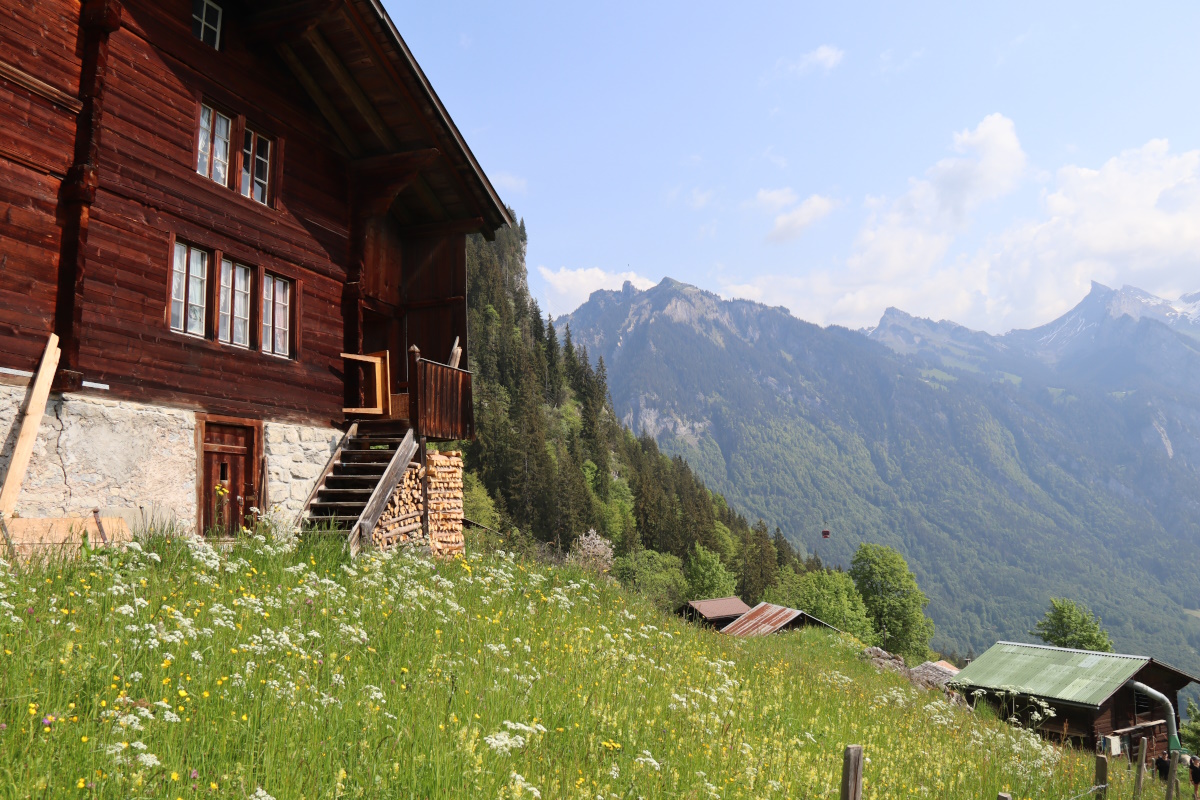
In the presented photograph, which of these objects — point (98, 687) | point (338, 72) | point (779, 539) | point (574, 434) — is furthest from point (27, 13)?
point (779, 539)

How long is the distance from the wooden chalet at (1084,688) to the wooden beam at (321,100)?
3261 cm

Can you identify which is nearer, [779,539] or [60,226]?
[60,226]

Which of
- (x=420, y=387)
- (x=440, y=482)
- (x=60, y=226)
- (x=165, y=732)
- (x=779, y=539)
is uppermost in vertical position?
(x=60, y=226)

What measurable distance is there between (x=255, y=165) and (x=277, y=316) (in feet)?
9.33

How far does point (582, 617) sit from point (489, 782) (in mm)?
5919

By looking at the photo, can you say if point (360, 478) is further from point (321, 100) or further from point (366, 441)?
point (321, 100)

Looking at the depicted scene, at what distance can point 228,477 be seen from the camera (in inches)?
497

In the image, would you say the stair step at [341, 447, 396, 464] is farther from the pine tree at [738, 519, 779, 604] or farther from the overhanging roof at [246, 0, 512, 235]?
the pine tree at [738, 519, 779, 604]

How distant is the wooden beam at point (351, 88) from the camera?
13.8 metres

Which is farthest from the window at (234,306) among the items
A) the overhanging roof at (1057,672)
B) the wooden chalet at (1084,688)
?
the wooden chalet at (1084,688)

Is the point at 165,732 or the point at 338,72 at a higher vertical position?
the point at 338,72

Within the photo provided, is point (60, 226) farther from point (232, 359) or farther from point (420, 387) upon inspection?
point (420, 387)

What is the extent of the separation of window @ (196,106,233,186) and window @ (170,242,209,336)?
1435 millimetres

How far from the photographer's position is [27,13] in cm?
1019
